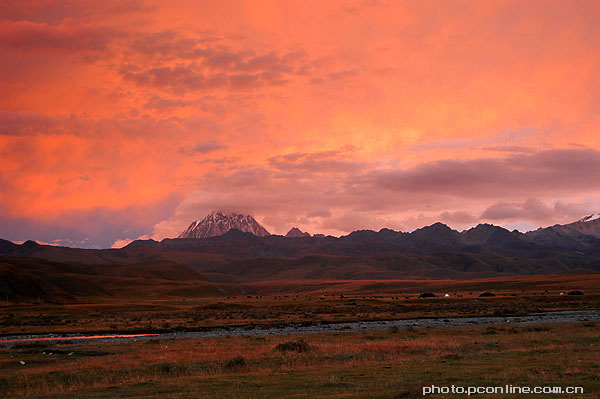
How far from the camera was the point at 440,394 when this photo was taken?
68.1ft

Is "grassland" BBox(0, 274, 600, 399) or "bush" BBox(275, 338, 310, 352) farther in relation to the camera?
"bush" BBox(275, 338, 310, 352)

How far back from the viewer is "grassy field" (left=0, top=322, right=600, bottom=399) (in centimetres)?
2403

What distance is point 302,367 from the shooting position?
107 ft

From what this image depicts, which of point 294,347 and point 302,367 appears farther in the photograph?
point 294,347

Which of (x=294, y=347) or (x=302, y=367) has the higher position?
(x=302, y=367)

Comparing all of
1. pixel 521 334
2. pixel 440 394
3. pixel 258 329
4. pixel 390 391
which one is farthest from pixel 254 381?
pixel 258 329

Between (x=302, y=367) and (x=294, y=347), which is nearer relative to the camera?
(x=302, y=367)

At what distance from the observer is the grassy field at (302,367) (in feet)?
78.8

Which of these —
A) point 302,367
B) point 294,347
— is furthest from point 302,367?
point 294,347

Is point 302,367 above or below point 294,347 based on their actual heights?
above

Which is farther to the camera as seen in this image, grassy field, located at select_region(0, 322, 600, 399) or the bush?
the bush

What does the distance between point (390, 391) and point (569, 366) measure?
11.3 meters

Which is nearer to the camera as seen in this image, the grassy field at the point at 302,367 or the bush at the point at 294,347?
the grassy field at the point at 302,367

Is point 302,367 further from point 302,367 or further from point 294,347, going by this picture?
point 294,347
